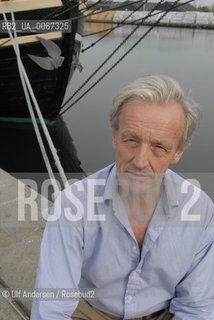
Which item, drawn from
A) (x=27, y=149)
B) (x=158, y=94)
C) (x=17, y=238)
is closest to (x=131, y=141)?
(x=158, y=94)

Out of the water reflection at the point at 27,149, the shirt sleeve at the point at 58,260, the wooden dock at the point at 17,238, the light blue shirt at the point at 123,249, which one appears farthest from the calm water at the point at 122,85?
the shirt sleeve at the point at 58,260

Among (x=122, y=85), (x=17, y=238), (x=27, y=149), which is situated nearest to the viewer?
(x=17, y=238)

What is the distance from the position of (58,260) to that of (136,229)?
0.26m

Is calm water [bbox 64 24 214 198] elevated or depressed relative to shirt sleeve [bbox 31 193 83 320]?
depressed

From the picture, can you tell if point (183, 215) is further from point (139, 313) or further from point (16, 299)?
point (16, 299)

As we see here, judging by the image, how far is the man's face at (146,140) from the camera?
3.61 feet

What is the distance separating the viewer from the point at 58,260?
123cm

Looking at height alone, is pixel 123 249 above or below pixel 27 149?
above

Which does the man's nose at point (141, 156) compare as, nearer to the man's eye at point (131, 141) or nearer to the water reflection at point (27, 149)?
the man's eye at point (131, 141)

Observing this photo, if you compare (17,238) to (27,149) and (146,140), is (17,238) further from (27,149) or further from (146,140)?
(27,149)

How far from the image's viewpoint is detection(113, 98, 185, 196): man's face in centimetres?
110

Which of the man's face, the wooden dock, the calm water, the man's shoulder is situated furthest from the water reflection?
the man's face

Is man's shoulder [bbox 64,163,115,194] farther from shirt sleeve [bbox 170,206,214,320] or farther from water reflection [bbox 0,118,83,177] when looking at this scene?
water reflection [bbox 0,118,83,177]

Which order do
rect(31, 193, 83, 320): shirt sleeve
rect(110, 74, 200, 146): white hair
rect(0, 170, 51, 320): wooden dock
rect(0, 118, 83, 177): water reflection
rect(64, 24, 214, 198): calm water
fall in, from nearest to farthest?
rect(110, 74, 200, 146): white hair
rect(31, 193, 83, 320): shirt sleeve
rect(0, 170, 51, 320): wooden dock
rect(0, 118, 83, 177): water reflection
rect(64, 24, 214, 198): calm water
